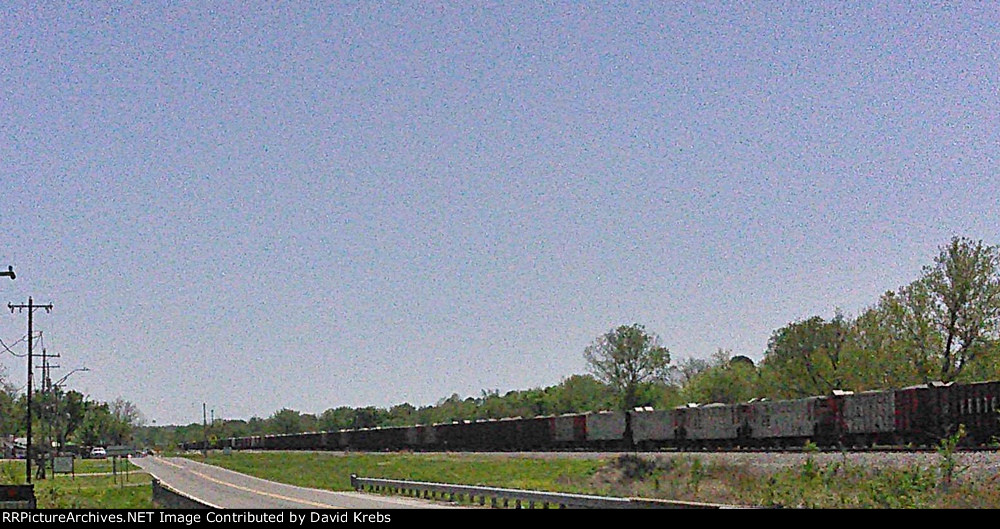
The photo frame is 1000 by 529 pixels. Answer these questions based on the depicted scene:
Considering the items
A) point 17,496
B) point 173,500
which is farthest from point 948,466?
point 17,496

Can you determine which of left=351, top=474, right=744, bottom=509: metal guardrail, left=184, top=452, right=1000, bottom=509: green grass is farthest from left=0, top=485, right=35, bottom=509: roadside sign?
left=184, top=452, right=1000, bottom=509: green grass

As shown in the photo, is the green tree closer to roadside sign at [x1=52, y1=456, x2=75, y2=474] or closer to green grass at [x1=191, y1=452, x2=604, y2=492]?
green grass at [x1=191, y1=452, x2=604, y2=492]

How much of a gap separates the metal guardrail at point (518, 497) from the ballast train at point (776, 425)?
17.4 m

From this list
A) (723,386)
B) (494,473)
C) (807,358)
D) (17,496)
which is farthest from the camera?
(723,386)

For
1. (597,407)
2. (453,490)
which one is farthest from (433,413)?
(453,490)

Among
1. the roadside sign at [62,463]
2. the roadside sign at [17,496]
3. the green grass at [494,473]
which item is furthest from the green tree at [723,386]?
the roadside sign at [17,496]

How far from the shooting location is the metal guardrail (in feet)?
74.7

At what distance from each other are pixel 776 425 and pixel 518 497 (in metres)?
25.8

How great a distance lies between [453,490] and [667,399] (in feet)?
274

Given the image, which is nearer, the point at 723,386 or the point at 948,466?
the point at 948,466

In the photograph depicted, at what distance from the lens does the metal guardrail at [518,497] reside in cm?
2277

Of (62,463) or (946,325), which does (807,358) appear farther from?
(62,463)

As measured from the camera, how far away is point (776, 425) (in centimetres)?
5084
